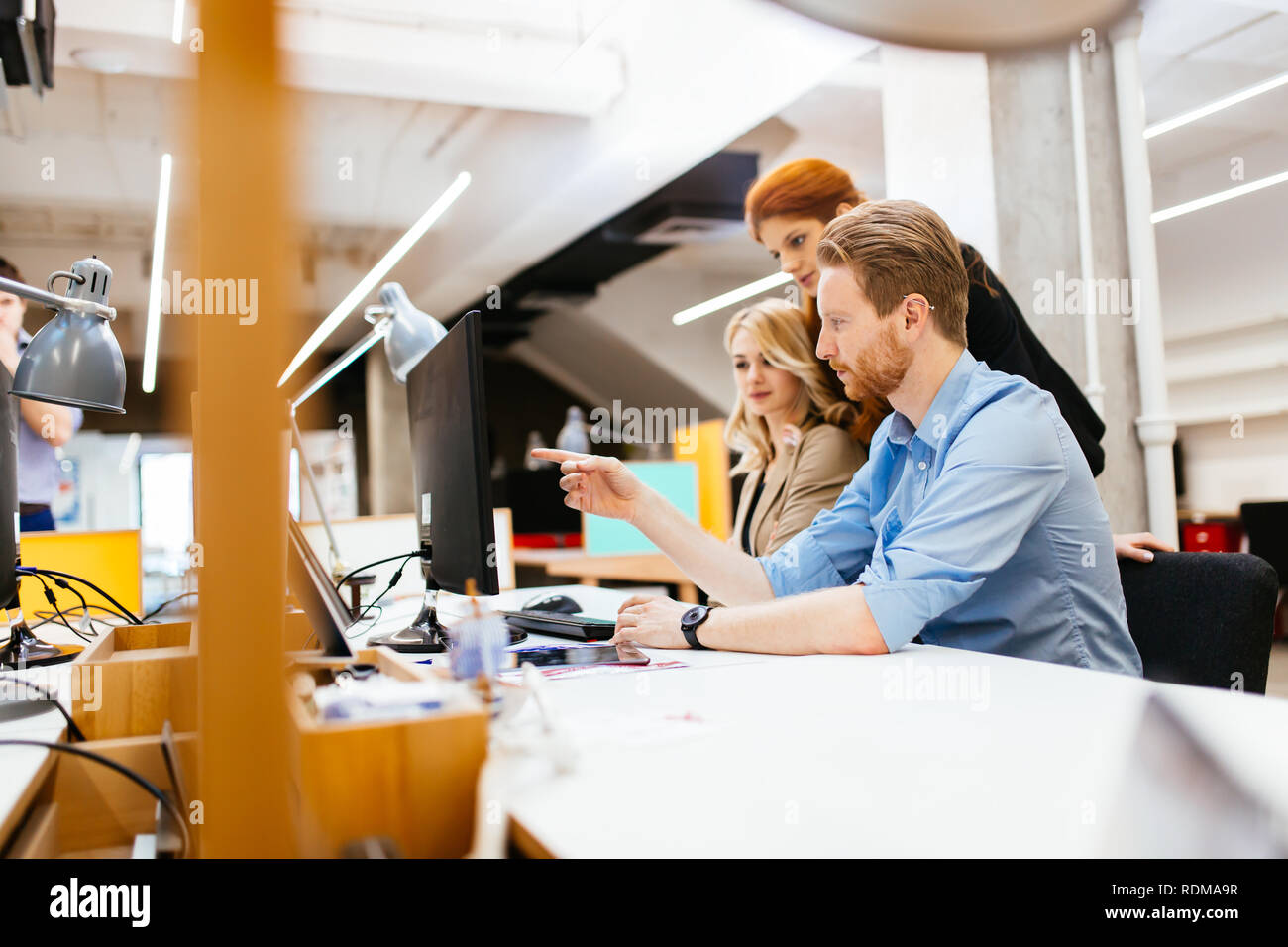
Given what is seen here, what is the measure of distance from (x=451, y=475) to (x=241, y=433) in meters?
0.80

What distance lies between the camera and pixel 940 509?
1213 millimetres

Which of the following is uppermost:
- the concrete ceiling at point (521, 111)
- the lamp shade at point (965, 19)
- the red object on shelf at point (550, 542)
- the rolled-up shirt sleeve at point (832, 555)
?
the concrete ceiling at point (521, 111)

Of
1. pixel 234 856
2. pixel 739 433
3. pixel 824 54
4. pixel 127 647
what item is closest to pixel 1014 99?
pixel 739 433

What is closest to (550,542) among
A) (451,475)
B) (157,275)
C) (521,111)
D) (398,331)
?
(521,111)

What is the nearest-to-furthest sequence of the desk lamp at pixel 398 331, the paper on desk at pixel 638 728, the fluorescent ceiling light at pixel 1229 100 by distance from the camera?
the paper on desk at pixel 638 728, the desk lamp at pixel 398 331, the fluorescent ceiling light at pixel 1229 100

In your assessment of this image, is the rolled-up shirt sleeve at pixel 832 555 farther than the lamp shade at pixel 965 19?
No

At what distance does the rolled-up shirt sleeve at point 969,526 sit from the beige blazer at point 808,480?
844 mm

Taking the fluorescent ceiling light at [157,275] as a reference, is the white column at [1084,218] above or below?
below

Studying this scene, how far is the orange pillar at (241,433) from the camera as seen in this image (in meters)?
0.51

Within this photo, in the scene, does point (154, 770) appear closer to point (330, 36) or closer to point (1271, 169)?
point (330, 36)

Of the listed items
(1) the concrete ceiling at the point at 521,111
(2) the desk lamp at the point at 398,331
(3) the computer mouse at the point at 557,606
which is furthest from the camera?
(1) the concrete ceiling at the point at 521,111

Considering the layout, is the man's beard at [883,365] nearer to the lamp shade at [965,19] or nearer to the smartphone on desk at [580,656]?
the smartphone on desk at [580,656]

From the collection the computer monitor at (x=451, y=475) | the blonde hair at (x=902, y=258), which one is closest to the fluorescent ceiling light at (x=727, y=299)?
the blonde hair at (x=902, y=258)

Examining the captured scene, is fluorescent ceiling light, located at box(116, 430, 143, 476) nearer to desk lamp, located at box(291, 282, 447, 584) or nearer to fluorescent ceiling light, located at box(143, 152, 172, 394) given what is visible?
fluorescent ceiling light, located at box(143, 152, 172, 394)
